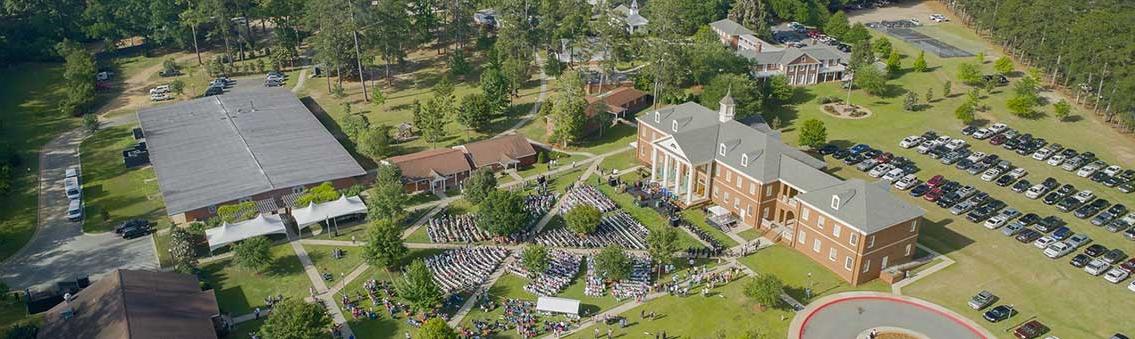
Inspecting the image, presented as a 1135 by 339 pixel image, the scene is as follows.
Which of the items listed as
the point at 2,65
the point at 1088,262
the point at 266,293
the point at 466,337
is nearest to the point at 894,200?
the point at 1088,262

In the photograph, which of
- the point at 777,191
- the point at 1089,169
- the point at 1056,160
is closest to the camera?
the point at 777,191

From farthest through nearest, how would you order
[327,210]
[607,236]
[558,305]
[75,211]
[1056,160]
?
→ [1056,160]
[75,211]
[327,210]
[607,236]
[558,305]

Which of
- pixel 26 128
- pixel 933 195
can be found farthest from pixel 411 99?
pixel 933 195

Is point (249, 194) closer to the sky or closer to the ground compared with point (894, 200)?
closer to the ground

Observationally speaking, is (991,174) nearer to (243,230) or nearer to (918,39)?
(918,39)

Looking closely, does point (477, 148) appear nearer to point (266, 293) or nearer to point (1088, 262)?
point (266, 293)

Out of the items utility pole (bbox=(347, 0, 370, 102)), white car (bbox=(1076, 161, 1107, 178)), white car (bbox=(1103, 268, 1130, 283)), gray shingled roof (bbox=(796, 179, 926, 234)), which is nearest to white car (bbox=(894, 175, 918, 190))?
gray shingled roof (bbox=(796, 179, 926, 234))

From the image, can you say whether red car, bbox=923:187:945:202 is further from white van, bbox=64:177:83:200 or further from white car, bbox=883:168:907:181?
white van, bbox=64:177:83:200
